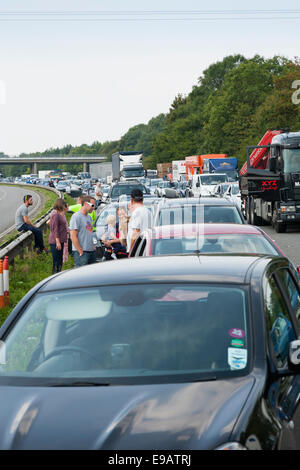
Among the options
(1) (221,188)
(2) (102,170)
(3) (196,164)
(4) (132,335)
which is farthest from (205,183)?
(2) (102,170)

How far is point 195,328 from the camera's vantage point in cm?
399

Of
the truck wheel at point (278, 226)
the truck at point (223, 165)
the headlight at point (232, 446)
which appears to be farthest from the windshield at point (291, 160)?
the truck at point (223, 165)

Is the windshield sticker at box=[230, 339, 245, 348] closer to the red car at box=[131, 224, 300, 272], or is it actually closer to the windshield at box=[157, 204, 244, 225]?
the red car at box=[131, 224, 300, 272]

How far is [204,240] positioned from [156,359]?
515 centimetres

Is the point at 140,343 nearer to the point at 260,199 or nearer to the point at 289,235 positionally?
the point at 289,235

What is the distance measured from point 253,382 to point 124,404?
596mm

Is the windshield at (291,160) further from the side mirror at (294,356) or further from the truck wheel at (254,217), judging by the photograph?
the side mirror at (294,356)

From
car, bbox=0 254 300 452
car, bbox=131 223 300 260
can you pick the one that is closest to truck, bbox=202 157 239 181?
car, bbox=131 223 300 260

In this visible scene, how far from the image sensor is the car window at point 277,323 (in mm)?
4016

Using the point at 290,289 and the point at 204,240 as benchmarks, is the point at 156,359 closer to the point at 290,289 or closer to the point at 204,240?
the point at 290,289

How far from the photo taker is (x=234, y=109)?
96.7 meters

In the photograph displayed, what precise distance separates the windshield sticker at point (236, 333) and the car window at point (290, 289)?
86cm
